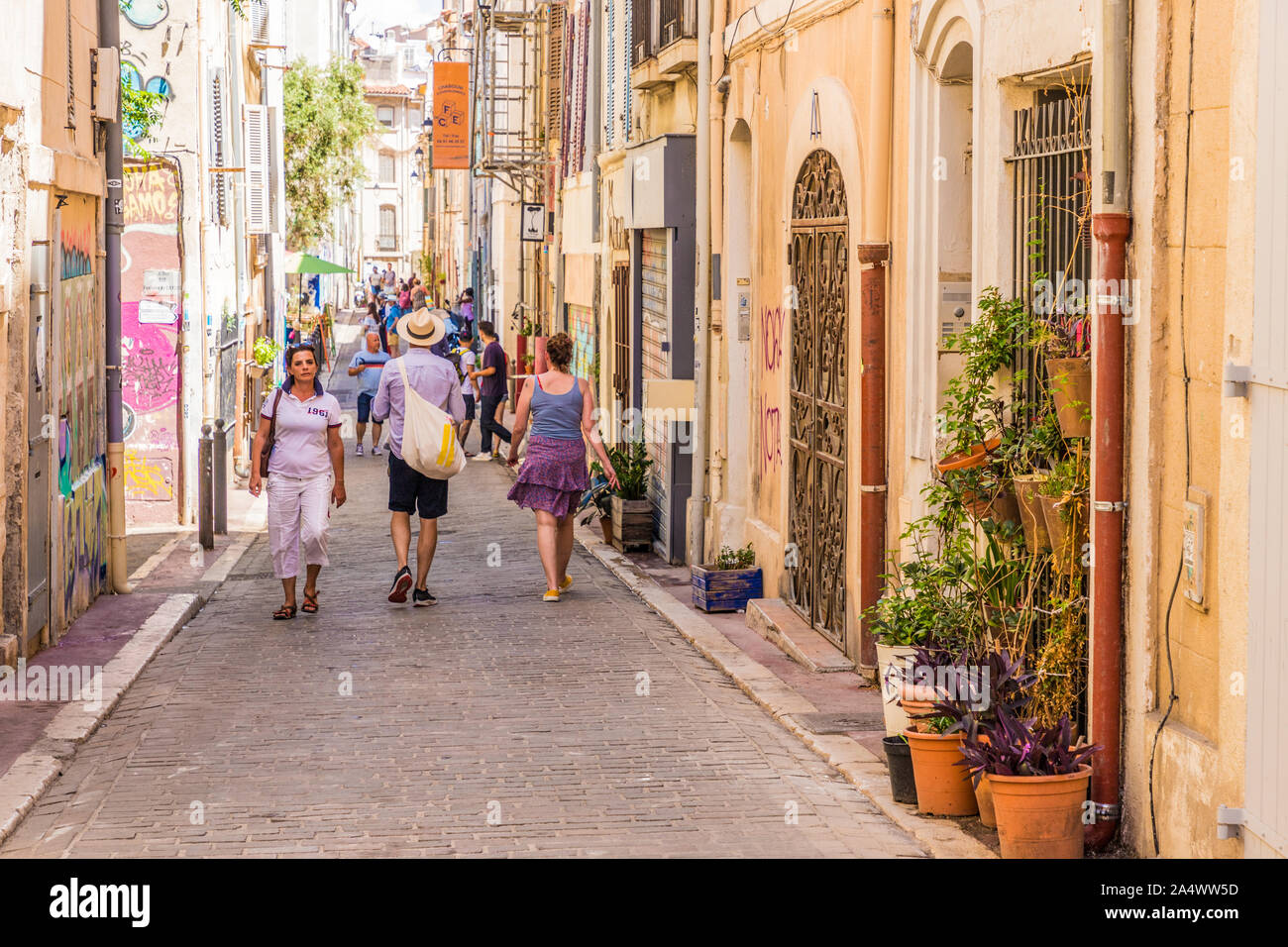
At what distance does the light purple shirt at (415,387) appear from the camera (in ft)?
38.0

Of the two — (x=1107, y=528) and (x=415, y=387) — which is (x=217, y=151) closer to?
(x=415, y=387)

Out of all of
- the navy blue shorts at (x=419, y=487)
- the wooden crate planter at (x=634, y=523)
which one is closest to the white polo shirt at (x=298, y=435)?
the navy blue shorts at (x=419, y=487)

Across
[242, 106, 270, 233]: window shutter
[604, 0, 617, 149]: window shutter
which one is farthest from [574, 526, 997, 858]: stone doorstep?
[242, 106, 270, 233]: window shutter

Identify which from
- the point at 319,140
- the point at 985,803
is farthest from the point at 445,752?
the point at 319,140

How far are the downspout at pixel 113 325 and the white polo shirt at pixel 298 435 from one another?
181cm

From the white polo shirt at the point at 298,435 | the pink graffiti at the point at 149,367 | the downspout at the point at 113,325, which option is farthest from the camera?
the pink graffiti at the point at 149,367

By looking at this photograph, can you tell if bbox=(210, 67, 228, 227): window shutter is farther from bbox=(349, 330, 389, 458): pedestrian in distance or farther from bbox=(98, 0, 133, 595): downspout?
bbox=(98, 0, 133, 595): downspout

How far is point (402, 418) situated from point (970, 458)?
544cm

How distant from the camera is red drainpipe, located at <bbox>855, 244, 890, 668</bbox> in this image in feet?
29.0

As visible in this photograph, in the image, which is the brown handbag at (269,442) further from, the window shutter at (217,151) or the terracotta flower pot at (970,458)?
the window shutter at (217,151)

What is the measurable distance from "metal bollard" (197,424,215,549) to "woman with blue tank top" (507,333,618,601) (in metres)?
4.22

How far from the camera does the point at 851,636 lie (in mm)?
9484

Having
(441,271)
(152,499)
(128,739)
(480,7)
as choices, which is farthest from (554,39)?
(441,271)
